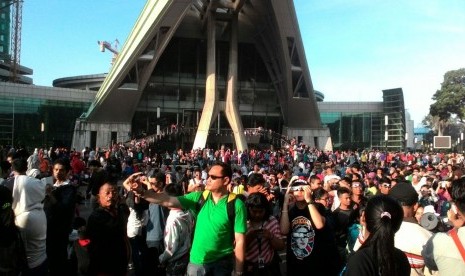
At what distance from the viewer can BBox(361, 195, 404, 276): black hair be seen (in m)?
2.47

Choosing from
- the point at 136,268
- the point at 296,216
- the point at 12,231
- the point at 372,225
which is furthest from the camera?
the point at 136,268

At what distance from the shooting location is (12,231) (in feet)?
12.2

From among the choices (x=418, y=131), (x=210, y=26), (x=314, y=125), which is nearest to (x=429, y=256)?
(x=210, y=26)

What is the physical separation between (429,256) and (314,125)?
119 ft

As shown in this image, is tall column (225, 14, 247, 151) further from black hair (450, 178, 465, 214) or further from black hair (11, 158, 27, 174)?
black hair (450, 178, 465, 214)

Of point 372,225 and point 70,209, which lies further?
point 70,209

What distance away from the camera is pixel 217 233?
150 inches

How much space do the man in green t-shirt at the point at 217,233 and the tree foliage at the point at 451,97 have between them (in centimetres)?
5124

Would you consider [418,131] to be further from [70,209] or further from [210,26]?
[70,209]

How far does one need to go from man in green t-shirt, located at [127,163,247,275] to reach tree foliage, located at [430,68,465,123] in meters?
51.2

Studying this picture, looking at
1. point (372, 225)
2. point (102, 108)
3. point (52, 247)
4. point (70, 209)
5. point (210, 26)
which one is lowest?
point (52, 247)

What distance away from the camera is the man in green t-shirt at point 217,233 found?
3.77 metres

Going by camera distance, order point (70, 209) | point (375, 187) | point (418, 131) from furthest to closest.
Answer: point (418, 131), point (375, 187), point (70, 209)

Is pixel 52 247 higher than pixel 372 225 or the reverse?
the reverse
